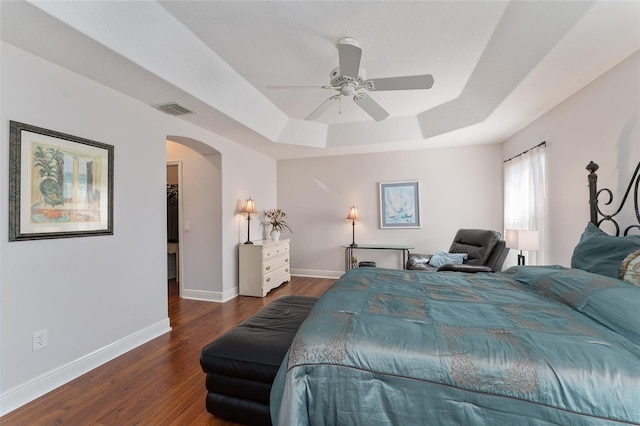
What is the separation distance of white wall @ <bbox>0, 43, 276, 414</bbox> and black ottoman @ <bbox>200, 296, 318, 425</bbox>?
135cm

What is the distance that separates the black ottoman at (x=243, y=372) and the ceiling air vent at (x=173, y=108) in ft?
7.74

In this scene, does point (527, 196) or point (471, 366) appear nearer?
point (471, 366)

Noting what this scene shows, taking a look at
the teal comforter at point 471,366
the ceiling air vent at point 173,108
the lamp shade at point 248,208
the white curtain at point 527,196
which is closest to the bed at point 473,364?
the teal comforter at point 471,366

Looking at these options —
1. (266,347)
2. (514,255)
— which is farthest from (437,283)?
(514,255)

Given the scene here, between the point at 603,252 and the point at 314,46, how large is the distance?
2.67m

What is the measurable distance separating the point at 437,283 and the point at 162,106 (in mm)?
3148

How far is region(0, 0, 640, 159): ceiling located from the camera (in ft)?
5.76

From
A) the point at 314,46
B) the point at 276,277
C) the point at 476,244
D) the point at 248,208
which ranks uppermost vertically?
the point at 314,46

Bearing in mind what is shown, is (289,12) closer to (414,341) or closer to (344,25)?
(344,25)

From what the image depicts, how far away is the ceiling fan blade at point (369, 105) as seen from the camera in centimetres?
253

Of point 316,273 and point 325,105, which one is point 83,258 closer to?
point 325,105

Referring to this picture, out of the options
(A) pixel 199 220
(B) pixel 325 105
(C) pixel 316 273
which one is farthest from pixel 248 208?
(B) pixel 325 105

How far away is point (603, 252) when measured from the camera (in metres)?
1.77

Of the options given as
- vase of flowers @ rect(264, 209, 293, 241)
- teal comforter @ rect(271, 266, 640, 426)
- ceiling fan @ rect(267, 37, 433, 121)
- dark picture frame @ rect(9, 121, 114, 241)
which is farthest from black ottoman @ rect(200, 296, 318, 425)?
vase of flowers @ rect(264, 209, 293, 241)
